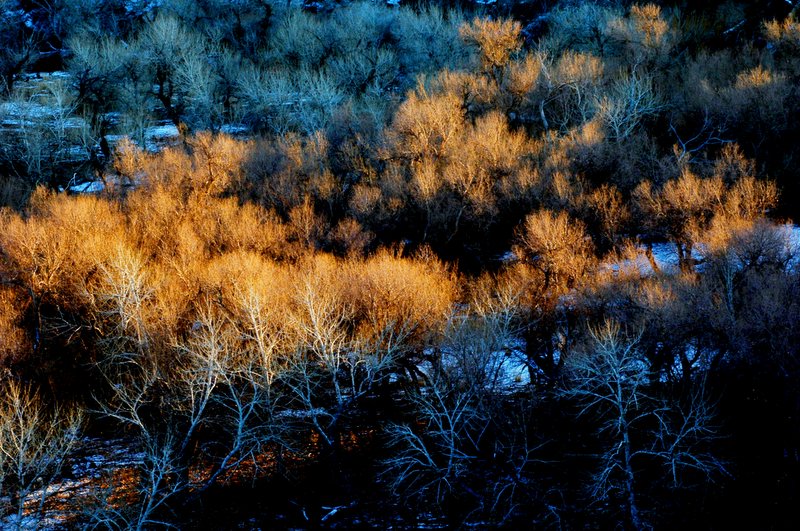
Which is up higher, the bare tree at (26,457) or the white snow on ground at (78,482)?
the bare tree at (26,457)

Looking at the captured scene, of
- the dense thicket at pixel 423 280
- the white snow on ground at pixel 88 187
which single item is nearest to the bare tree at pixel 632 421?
the dense thicket at pixel 423 280

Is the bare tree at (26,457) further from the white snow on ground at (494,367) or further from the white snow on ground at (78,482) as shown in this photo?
the white snow on ground at (494,367)

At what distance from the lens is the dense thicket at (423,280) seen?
946 inches

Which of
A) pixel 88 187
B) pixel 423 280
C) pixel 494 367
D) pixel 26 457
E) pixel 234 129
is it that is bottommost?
pixel 26 457

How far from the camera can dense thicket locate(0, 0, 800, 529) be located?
78.8ft

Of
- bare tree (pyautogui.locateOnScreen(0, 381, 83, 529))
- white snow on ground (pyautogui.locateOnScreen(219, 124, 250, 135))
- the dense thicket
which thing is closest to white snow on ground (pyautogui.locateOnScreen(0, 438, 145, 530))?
bare tree (pyautogui.locateOnScreen(0, 381, 83, 529))

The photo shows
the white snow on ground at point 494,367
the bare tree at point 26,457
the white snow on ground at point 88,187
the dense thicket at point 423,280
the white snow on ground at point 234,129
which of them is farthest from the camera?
the white snow on ground at point 234,129

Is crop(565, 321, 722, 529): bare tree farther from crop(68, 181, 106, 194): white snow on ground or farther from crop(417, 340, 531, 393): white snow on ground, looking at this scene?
crop(68, 181, 106, 194): white snow on ground

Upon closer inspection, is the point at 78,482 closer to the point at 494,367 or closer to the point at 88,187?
the point at 494,367

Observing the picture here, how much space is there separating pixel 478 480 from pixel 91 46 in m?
49.0

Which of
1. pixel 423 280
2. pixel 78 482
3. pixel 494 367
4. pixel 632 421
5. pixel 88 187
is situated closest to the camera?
pixel 632 421

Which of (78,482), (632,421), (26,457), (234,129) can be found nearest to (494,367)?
(632,421)

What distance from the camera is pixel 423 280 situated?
31141mm

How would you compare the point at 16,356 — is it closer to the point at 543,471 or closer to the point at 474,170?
the point at 543,471
